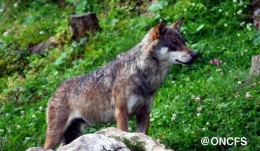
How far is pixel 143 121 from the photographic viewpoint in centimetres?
906

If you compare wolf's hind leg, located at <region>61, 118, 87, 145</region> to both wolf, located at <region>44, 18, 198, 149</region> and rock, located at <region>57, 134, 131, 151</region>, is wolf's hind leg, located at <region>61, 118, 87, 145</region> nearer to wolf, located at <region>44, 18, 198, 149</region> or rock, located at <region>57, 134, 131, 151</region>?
wolf, located at <region>44, 18, 198, 149</region>

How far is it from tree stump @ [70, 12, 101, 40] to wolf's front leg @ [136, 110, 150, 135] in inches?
212

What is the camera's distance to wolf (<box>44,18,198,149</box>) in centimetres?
880

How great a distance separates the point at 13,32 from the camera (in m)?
16.2

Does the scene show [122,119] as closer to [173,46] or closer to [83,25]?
[173,46]

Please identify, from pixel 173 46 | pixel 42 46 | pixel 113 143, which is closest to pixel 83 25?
pixel 42 46

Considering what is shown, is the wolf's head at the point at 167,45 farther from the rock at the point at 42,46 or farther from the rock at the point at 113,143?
the rock at the point at 42,46

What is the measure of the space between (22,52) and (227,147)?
7.63 meters

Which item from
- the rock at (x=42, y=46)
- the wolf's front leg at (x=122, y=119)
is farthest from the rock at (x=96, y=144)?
the rock at (x=42, y=46)

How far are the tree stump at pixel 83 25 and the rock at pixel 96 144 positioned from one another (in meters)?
7.99

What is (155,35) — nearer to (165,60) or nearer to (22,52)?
(165,60)

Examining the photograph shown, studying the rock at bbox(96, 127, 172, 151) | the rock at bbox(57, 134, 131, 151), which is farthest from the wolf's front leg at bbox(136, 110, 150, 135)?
the rock at bbox(57, 134, 131, 151)

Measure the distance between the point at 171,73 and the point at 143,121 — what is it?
113 inches

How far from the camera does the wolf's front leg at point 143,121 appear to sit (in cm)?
899
